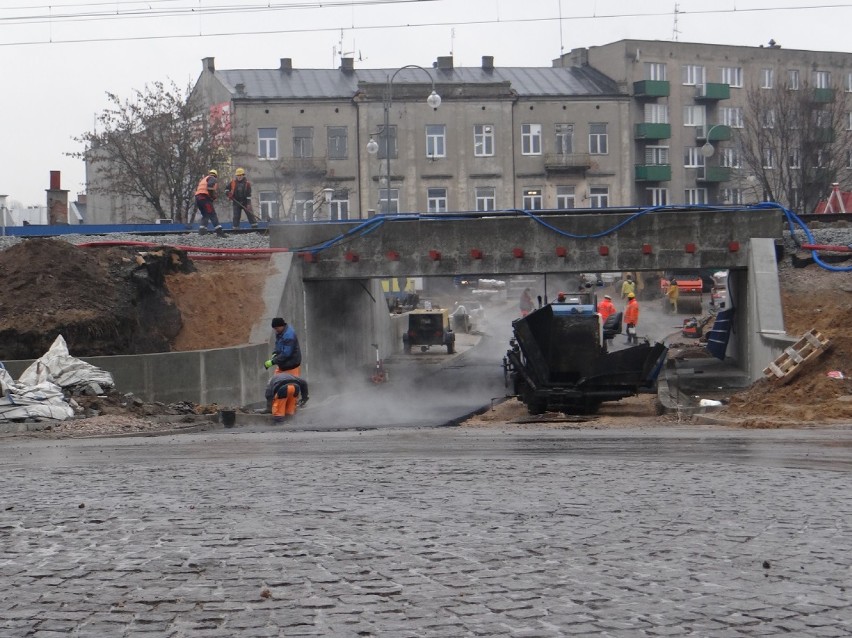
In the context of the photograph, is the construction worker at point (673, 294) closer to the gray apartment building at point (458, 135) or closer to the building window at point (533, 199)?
the gray apartment building at point (458, 135)

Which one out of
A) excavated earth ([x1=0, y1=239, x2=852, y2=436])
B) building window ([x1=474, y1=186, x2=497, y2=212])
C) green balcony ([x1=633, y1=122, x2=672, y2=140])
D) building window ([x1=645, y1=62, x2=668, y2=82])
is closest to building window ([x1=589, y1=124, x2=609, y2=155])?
green balcony ([x1=633, y1=122, x2=672, y2=140])

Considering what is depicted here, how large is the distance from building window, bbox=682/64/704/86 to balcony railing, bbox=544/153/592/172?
538 inches

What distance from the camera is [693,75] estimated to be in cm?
8319

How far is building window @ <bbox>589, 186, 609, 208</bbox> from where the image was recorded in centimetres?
7512

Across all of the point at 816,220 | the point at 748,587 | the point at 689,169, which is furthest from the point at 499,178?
the point at 748,587

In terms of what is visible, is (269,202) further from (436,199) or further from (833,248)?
(833,248)

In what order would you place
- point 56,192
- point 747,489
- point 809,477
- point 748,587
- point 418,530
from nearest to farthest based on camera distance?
point 748,587, point 418,530, point 747,489, point 809,477, point 56,192

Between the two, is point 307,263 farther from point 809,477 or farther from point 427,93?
point 427,93

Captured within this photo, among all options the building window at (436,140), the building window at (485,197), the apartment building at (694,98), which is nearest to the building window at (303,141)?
the building window at (436,140)

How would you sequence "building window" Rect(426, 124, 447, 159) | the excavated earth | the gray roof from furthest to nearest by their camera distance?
Answer: 1. the gray roof
2. "building window" Rect(426, 124, 447, 159)
3. the excavated earth

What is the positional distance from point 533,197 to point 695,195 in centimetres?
1524

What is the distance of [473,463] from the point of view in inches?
490

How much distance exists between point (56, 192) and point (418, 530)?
41993mm

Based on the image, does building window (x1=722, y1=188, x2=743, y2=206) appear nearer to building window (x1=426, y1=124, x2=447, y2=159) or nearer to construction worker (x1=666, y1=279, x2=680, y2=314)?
building window (x1=426, y1=124, x2=447, y2=159)
